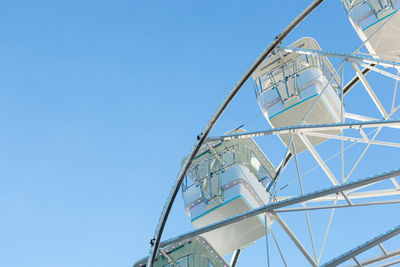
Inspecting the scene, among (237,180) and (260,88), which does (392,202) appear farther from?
(260,88)

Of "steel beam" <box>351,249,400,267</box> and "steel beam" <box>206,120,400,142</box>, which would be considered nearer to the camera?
"steel beam" <box>206,120,400,142</box>

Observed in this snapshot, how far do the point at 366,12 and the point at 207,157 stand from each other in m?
6.63

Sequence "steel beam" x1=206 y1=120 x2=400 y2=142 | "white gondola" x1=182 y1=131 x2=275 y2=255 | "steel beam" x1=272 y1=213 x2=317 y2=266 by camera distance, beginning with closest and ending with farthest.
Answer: "steel beam" x1=272 y1=213 x2=317 y2=266, "steel beam" x1=206 y1=120 x2=400 y2=142, "white gondola" x1=182 y1=131 x2=275 y2=255

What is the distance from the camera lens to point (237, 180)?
56.3 feet

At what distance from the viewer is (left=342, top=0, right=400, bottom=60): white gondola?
18.2 meters

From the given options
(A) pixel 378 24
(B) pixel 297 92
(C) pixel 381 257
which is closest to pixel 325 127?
(C) pixel 381 257

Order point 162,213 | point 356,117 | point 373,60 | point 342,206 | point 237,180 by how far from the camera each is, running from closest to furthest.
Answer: point 342,206 < point 162,213 < point 373,60 < point 237,180 < point 356,117

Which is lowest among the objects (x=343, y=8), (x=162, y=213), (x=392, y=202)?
(x=392, y=202)

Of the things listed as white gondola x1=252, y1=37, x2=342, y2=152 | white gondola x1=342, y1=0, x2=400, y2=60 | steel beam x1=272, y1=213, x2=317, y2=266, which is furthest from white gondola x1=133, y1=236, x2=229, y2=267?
white gondola x1=342, y1=0, x2=400, y2=60

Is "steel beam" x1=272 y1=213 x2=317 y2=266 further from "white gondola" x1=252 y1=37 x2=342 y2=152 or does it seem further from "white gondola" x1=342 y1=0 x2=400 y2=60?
"white gondola" x1=342 y1=0 x2=400 y2=60

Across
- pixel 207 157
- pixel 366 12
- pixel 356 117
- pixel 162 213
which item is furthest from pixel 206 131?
pixel 366 12

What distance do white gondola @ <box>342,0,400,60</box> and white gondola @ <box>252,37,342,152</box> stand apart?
1631 millimetres

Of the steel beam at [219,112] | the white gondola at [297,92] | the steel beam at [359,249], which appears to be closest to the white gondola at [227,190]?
the white gondola at [297,92]

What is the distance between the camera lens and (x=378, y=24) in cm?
1858
